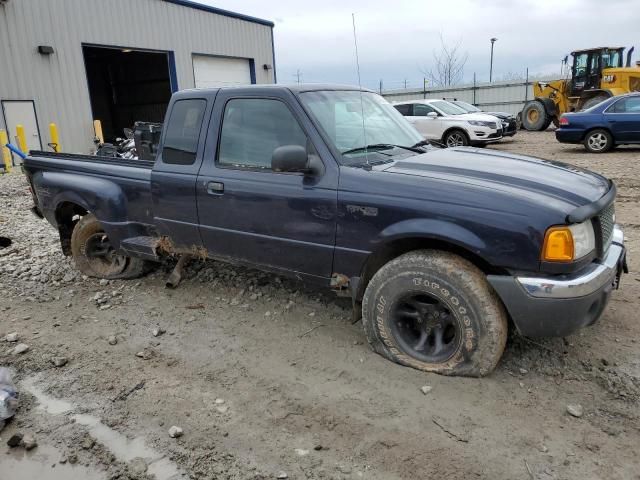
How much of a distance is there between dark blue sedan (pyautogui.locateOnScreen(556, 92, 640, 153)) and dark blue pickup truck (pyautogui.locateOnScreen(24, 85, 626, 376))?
1066 centimetres

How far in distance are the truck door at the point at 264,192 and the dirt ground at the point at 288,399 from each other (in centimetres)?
65

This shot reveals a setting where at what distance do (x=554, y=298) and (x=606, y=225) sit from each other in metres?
0.83

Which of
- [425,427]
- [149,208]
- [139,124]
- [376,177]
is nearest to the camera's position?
[425,427]

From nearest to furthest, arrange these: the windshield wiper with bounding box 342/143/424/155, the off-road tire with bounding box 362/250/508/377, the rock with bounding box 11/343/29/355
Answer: the off-road tire with bounding box 362/250/508/377 < the windshield wiper with bounding box 342/143/424/155 < the rock with bounding box 11/343/29/355

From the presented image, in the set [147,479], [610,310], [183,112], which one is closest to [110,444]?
[147,479]

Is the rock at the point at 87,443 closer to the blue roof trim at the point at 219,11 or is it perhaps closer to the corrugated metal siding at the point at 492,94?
the blue roof trim at the point at 219,11

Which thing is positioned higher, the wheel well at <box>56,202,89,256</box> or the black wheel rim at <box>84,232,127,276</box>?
the wheel well at <box>56,202,89,256</box>

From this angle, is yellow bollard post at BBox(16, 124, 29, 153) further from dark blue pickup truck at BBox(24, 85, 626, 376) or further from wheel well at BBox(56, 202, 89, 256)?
dark blue pickup truck at BBox(24, 85, 626, 376)

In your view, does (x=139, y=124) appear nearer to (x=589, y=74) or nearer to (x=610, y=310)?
(x=610, y=310)

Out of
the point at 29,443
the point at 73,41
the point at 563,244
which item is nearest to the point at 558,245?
the point at 563,244

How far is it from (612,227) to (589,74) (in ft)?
62.3

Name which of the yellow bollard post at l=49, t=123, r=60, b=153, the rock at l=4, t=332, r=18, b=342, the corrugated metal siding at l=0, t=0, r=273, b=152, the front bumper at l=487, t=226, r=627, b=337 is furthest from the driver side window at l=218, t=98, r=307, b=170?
the corrugated metal siding at l=0, t=0, r=273, b=152

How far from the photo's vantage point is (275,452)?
2.62 m

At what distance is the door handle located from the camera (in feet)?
12.6
